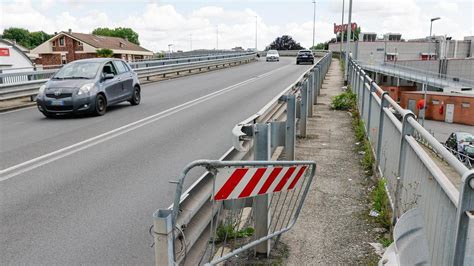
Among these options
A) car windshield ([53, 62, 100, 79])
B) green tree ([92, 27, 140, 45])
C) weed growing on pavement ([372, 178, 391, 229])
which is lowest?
weed growing on pavement ([372, 178, 391, 229])

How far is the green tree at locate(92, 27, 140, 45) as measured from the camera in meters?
144

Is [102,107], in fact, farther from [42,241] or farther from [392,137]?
[392,137]

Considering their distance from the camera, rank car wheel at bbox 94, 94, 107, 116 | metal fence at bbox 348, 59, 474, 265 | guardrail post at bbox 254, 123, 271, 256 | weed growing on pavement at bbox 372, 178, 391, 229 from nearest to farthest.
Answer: metal fence at bbox 348, 59, 474, 265, guardrail post at bbox 254, 123, 271, 256, weed growing on pavement at bbox 372, 178, 391, 229, car wheel at bbox 94, 94, 107, 116

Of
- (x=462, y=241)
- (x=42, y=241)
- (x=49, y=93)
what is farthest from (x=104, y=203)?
(x=49, y=93)

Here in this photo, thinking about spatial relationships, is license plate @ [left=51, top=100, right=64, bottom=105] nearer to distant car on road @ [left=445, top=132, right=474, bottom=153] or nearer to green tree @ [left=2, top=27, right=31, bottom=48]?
distant car on road @ [left=445, top=132, right=474, bottom=153]

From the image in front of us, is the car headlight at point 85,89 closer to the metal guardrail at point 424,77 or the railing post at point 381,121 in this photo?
the railing post at point 381,121

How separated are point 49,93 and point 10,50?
52162 millimetres

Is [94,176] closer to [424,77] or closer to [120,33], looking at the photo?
[424,77]

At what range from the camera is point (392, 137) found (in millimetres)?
5199

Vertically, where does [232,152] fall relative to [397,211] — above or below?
above

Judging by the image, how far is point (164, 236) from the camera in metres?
2.55

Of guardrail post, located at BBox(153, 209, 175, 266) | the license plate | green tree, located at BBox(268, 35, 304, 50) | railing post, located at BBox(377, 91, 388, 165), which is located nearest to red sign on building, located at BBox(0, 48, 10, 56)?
the license plate

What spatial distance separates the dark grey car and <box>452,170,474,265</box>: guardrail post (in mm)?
11638

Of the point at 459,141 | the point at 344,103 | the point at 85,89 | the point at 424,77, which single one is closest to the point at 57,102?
the point at 85,89
